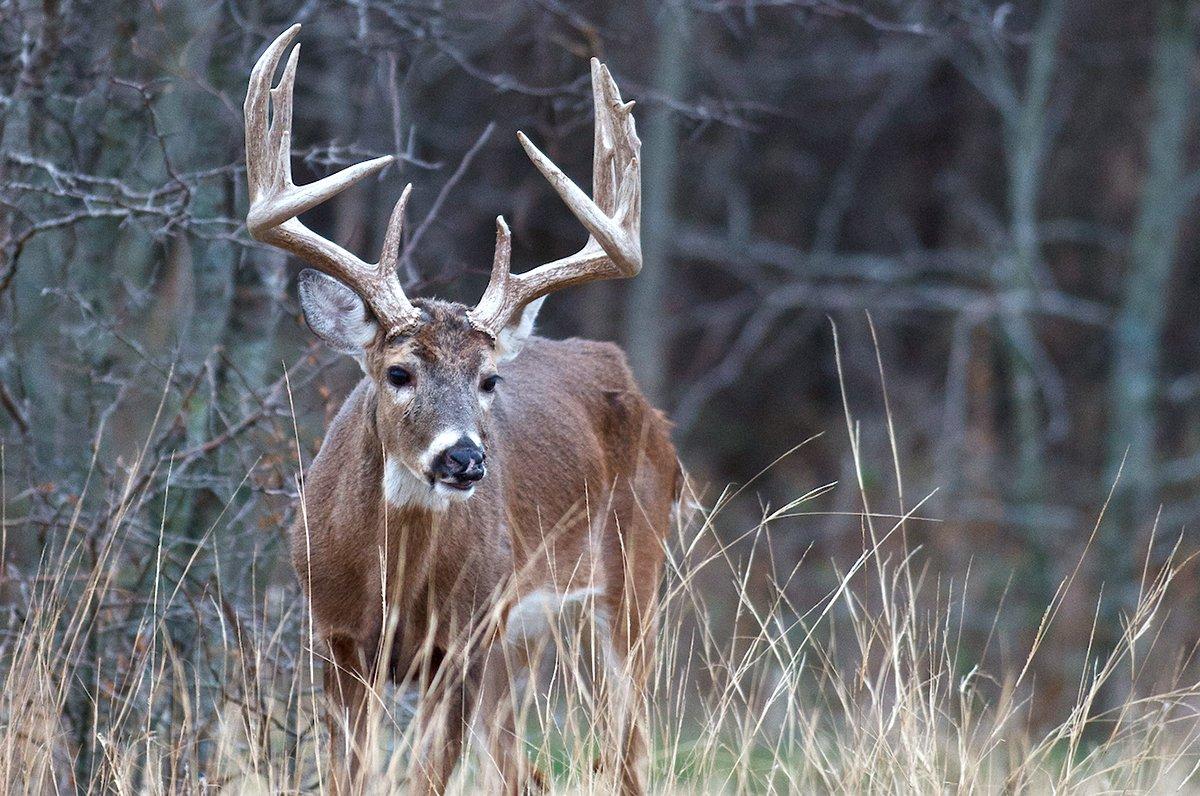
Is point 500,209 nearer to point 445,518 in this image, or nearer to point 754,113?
point 754,113

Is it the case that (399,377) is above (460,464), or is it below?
above

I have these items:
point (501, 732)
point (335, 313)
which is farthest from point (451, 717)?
point (335, 313)

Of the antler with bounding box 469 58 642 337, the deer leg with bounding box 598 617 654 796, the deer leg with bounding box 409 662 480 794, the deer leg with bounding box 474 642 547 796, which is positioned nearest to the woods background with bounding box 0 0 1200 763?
the antler with bounding box 469 58 642 337

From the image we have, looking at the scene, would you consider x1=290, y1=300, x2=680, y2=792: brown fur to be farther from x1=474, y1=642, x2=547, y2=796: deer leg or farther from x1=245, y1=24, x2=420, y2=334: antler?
x1=245, y1=24, x2=420, y2=334: antler

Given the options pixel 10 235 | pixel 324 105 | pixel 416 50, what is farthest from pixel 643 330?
pixel 10 235

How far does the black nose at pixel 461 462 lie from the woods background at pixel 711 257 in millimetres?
509

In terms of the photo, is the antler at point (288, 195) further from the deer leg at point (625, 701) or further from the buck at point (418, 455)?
the deer leg at point (625, 701)

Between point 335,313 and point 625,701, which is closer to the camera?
point 625,701

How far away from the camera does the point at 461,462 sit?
5168mm

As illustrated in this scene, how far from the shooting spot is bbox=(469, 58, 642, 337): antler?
5570 mm

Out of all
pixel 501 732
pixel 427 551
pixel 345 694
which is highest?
pixel 427 551

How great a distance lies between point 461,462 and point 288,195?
3.27ft

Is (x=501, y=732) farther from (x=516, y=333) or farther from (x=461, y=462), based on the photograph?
(x=516, y=333)

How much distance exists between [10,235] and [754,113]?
12.6 meters
